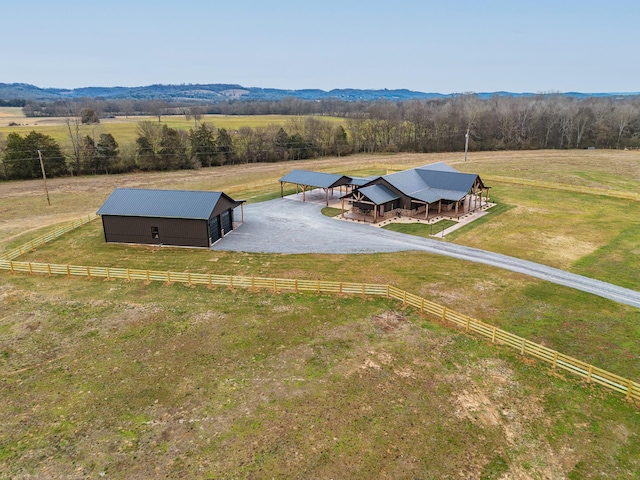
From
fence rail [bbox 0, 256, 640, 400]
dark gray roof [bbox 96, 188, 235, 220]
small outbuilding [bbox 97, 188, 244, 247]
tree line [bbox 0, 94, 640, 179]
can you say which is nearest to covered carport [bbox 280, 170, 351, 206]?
small outbuilding [bbox 97, 188, 244, 247]

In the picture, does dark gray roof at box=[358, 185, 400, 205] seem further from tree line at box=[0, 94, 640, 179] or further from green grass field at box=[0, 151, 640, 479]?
tree line at box=[0, 94, 640, 179]

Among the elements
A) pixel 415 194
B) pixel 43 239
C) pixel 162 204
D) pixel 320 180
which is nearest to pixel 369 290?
pixel 162 204

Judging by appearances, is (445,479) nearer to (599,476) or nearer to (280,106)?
(599,476)

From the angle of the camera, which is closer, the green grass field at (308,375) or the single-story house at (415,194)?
the green grass field at (308,375)

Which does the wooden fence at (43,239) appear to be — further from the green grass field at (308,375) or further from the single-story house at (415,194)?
the single-story house at (415,194)

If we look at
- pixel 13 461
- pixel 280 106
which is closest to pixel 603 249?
pixel 13 461

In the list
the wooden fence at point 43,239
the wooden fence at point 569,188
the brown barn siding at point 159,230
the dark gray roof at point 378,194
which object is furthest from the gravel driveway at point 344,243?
the wooden fence at point 569,188

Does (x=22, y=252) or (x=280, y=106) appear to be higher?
(x=280, y=106)
